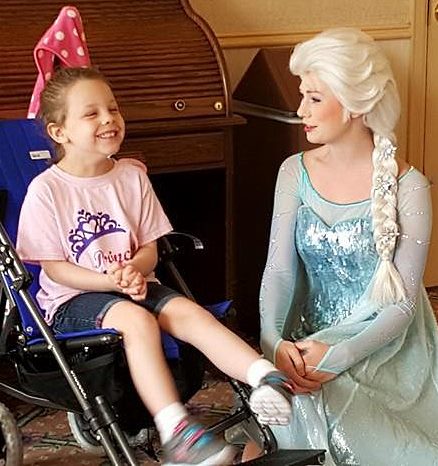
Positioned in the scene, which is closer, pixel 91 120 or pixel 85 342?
pixel 85 342

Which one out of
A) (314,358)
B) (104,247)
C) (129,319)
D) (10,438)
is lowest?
(10,438)

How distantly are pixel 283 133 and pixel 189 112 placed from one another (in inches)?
16.3

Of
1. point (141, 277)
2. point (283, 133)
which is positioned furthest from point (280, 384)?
point (283, 133)

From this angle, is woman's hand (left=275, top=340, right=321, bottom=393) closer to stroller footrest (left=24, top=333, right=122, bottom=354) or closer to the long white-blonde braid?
the long white-blonde braid

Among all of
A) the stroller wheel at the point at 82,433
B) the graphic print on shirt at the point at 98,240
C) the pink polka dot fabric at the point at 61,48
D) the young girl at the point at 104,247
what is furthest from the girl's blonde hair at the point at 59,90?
the stroller wheel at the point at 82,433

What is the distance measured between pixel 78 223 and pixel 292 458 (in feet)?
2.32

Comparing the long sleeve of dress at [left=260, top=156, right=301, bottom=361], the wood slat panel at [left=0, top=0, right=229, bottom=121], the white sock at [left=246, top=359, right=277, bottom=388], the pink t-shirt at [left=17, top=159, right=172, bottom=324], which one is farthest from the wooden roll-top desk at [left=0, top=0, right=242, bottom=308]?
the white sock at [left=246, top=359, right=277, bottom=388]

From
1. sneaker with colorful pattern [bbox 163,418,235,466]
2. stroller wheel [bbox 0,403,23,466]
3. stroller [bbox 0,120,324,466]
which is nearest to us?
sneaker with colorful pattern [bbox 163,418,235,466]

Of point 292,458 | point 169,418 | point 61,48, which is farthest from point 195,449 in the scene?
point 61,48

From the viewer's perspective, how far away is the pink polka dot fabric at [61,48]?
2451mm

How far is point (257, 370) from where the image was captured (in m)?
2.05

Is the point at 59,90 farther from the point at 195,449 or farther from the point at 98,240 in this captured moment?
the point at 195,449

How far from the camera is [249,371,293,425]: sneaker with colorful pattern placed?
197cm

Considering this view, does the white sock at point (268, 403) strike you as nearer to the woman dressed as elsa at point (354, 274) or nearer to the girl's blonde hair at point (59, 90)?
the woman dressed as elsa at point (354, 274)
